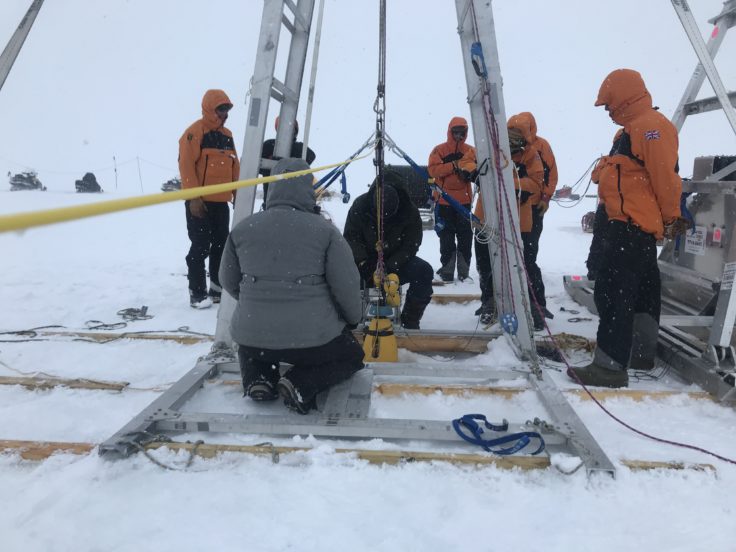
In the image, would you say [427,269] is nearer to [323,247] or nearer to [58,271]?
[323,247]

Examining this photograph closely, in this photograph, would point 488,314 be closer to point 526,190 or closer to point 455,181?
point 526,190

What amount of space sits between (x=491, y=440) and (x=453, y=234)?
4.04 metres

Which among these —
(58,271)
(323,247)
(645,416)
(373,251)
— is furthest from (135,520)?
(58,271)

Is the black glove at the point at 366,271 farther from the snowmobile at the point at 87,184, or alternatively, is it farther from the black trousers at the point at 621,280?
the snowmobile at the point at 87,184

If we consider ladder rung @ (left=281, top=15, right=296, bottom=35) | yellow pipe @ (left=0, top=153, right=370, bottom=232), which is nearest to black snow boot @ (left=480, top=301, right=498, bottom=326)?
ladder rung @ (left=281, top=15, right=296, bottom=35)

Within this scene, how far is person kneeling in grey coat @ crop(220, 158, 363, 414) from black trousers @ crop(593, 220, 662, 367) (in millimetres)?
1627

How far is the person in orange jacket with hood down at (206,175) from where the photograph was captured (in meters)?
4.70

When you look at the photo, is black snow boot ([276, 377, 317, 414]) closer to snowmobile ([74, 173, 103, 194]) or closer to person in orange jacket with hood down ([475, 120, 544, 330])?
person in orange jacket with hood down ([475, 120, 544, 330])

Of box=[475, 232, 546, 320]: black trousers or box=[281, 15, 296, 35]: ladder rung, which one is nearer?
box=[281, 15, 296, 35]: ladder rung

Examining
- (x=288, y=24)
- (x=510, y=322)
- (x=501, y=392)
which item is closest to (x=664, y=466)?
(x=501, y=392)

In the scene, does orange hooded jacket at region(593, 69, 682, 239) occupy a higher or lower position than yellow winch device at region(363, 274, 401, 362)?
higher

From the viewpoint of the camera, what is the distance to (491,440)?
6.89 ft

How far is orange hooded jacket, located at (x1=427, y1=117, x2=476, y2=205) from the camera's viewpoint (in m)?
5.75

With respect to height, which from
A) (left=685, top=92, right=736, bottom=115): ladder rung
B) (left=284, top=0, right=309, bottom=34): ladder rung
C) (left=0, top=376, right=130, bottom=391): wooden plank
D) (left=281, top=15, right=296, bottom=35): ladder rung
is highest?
(left=284, top=0, right=309, bottom=34): ladder rung
